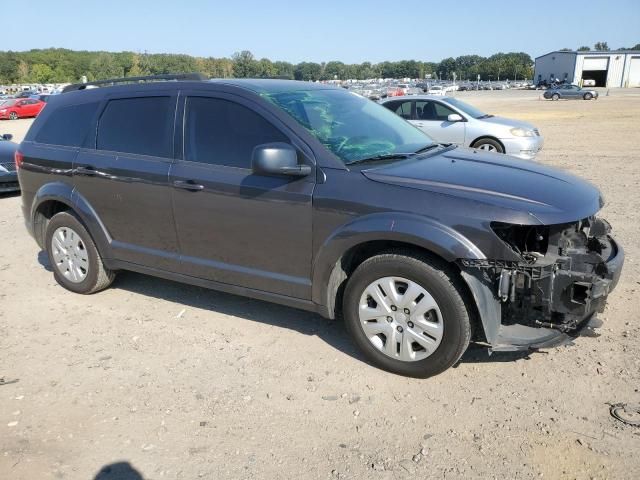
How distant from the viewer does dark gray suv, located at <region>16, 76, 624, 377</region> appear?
129 inches

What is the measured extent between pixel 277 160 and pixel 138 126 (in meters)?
1.64

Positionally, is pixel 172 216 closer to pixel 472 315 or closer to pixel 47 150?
pixel 47 150

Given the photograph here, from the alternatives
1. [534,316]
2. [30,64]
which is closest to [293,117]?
[534,316]

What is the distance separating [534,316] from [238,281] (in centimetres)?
204

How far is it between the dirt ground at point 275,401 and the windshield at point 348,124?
1427 millimetres

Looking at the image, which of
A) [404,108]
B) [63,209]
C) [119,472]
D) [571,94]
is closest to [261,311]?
[119,472]

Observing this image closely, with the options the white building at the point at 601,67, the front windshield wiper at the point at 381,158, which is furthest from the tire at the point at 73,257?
the white building at the point at 601,67

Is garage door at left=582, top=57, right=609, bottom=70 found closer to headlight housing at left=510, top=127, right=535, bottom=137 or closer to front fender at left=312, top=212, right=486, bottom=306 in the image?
headlight housing at left=510, top=127, right=535, bottom=137

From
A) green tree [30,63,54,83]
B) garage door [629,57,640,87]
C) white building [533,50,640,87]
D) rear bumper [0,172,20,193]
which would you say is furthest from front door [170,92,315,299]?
green tree [30,63,54,83]

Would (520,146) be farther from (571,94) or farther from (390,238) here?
(571,94)

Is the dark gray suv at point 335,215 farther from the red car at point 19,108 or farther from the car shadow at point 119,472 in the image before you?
the red car at point 19,108

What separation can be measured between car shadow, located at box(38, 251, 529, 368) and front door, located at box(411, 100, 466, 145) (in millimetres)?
7813

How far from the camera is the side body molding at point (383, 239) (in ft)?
10.6

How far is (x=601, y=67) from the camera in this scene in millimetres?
91875
